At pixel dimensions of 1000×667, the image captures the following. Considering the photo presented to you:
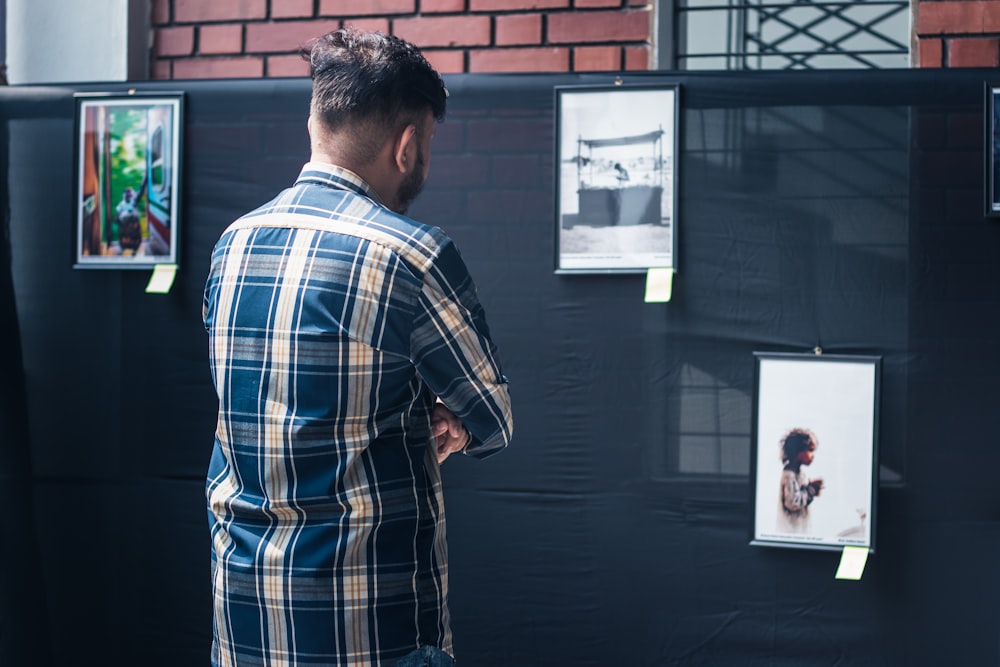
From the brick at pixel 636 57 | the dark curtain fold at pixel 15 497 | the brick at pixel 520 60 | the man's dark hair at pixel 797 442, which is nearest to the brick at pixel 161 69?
the dark curtain fold at pixel 15 497

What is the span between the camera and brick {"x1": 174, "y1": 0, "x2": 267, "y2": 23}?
2559 mm

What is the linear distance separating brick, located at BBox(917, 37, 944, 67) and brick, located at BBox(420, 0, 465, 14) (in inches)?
45.1

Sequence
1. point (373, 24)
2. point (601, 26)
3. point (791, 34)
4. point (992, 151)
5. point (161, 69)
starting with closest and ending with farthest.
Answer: point (992, 151) → point (601, 26) → point (373, 24) → point (161, 69) → point (791, 34)

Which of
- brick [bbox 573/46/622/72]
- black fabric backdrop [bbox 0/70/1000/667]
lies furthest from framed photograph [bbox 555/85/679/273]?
brick [bbox 573/46/622/72]

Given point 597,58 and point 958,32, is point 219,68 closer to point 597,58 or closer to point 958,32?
point 597,58

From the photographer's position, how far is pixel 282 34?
8.38 ft

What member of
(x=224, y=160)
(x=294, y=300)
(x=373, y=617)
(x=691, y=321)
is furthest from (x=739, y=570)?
(x=224, y=160)

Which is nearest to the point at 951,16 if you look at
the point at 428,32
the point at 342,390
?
the point at 428,32

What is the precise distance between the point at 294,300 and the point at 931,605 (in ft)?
5.10

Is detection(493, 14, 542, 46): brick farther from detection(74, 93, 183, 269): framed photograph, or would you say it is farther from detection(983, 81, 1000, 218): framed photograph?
detection(983, 81, 1000, 218): framed photograph

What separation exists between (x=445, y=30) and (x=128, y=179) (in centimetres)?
89

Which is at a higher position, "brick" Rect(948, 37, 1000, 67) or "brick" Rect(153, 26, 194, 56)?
"brick" Rect(153, 26, 194, 56)

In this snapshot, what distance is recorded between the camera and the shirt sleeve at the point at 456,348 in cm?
125

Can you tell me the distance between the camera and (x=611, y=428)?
2.12m
